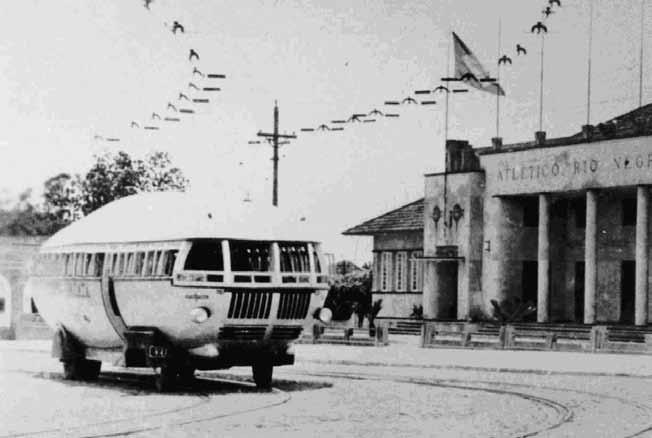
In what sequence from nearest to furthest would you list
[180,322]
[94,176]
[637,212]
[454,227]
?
[180,322] → [637,212] → [454,227] → [94,176]

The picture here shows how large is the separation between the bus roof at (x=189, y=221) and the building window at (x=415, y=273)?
32743 mm

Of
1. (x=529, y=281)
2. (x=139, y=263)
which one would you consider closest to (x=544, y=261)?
(x=529, y=281)

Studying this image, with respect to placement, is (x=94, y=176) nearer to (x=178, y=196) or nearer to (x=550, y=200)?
(x=550, y=200)

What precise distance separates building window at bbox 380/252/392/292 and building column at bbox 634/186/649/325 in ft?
50.6

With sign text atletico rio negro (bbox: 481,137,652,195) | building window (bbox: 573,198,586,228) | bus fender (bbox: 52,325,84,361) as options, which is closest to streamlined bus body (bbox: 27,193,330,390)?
bus fender (bbox: 52,325,84,361)

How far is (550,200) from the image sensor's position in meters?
47.8

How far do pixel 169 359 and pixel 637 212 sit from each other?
26.0 meters

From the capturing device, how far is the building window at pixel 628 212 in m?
46.3

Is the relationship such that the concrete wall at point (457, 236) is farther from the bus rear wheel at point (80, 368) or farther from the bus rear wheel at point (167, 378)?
the bus rear wheel at point (167, 378)

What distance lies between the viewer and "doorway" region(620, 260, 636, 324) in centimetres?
4584

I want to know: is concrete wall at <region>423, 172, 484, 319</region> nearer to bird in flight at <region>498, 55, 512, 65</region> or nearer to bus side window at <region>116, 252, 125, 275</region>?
bird in flight at <region>498, 55, 512, 65</region>

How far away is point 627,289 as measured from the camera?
1812 inches

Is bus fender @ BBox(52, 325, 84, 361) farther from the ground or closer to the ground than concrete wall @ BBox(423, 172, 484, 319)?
closer to the ground

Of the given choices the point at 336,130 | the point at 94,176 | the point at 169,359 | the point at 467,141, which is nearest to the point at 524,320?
the point at 467,141
